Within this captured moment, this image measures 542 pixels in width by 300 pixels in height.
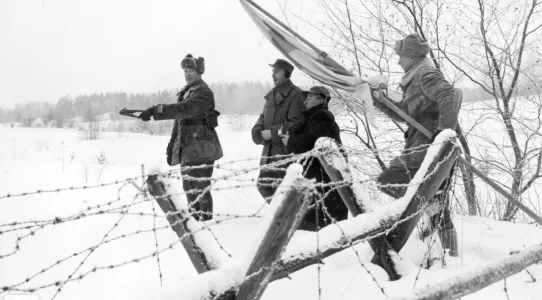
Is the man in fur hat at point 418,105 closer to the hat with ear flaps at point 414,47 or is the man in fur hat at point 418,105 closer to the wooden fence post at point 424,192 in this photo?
the hat with ear flaps at point 414,47

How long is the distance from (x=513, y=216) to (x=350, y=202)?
4107 millimetres

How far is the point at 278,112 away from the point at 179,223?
2.96 m

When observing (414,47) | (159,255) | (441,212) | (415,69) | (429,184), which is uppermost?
(414,47)

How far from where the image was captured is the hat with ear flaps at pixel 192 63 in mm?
5168

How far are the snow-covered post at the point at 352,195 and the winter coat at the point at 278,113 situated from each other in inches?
57.4

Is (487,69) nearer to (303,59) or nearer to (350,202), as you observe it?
(303,59)

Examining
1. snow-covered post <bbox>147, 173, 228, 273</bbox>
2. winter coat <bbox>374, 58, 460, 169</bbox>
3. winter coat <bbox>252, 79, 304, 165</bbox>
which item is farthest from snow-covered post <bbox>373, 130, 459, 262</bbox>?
winter coat <bbox>252, 79, 304, 165</bbox>

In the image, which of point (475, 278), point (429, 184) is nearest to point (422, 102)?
point (429, 184)

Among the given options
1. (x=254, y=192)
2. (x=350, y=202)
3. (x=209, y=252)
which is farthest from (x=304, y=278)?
(x=254, y=192)

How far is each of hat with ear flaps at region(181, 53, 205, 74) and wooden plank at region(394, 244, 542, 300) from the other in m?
4.00

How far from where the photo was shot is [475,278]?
1.63m

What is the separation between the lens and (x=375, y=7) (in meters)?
6.52

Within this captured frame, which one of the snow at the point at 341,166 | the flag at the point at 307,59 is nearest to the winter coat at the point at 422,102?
the flag at the point at 307,59

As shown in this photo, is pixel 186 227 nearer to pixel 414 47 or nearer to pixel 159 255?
pixel 159 255
